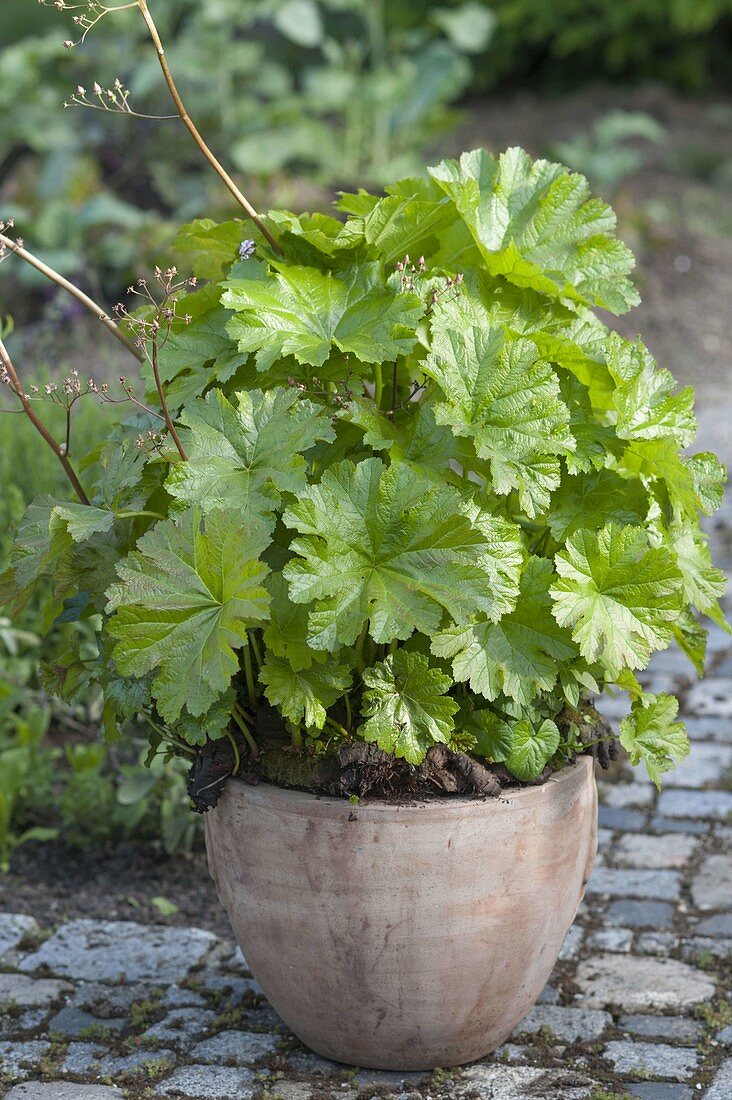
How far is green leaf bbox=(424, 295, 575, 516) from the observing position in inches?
71.9

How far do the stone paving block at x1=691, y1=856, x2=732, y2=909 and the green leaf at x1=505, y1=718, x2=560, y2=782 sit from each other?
102 cm

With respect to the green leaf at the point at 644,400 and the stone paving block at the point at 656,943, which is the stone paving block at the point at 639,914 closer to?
the stone paving block at the point at 656,943

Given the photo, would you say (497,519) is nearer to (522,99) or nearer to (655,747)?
(655,747)

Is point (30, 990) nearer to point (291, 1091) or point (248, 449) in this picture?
point (291, 1091)

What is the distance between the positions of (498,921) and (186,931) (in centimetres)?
97

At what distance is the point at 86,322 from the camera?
6.50 m

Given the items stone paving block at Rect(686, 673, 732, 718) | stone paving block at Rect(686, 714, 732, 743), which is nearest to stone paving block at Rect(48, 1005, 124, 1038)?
stone paving block at Rect(686, 714, 732, 743)

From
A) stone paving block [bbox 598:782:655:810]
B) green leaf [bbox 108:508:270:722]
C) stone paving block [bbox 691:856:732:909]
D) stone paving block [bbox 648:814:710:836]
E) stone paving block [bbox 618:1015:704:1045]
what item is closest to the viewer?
green leaf [bbox 108:508:270:722]

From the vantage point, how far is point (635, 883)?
2.87 metres

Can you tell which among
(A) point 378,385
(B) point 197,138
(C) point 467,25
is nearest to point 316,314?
(A) point 378,385

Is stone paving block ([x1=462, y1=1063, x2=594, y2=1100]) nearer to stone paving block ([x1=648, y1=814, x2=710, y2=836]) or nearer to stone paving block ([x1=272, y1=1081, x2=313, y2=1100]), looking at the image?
stone paving block ([x1=272, y1=1081, x2=313, y2=1100])

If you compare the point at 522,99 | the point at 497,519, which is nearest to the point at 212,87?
the point at 522,99

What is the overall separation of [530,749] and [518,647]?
0.17 m

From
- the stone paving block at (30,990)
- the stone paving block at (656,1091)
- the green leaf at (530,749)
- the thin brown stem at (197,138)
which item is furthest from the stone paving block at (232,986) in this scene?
the thin brown stem at (197,138)
